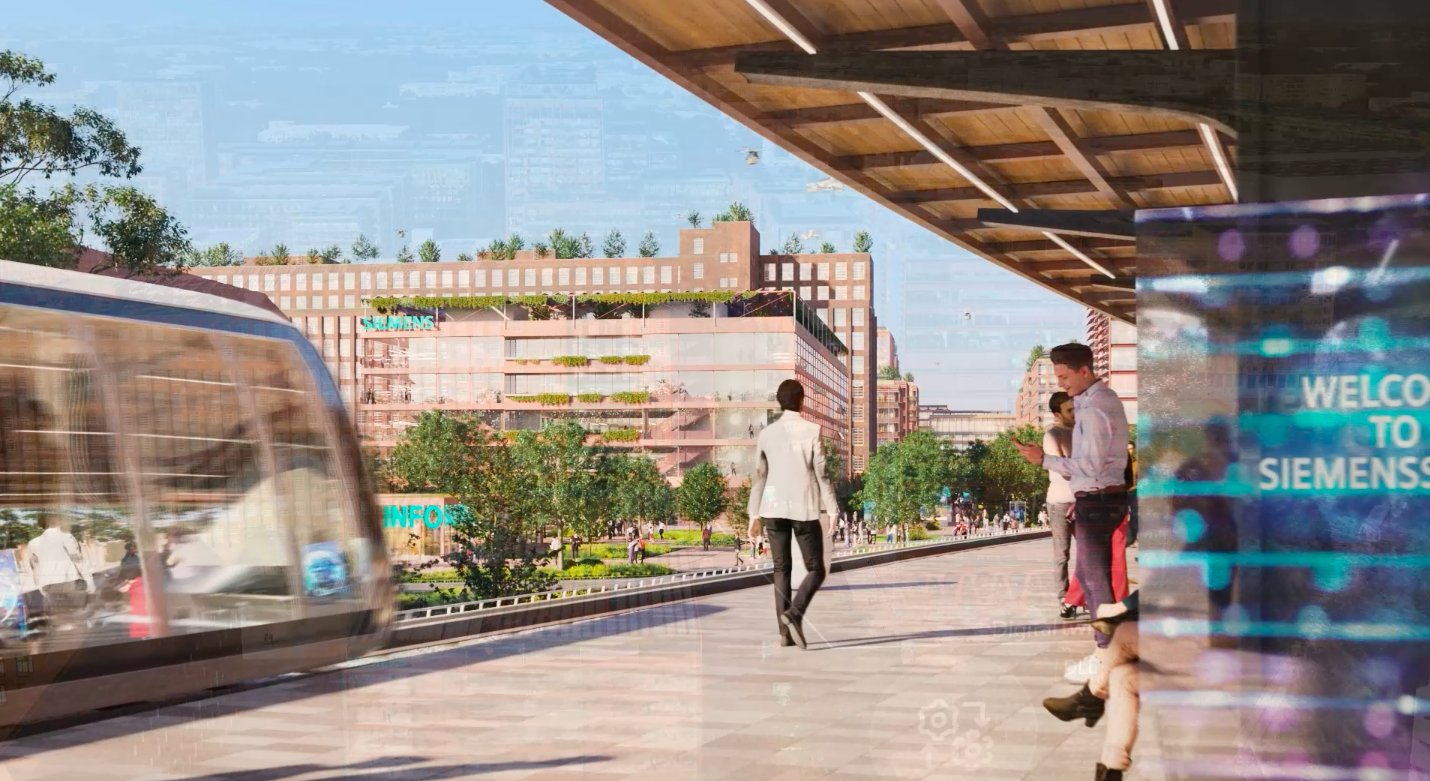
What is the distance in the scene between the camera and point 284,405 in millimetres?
9945

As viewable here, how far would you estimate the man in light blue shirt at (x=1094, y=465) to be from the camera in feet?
18.5

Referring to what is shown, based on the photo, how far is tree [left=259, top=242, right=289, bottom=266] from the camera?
1185cm

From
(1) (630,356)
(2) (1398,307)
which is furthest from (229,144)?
(1) (630,356)

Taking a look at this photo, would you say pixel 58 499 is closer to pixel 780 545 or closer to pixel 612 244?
pixel 780 545

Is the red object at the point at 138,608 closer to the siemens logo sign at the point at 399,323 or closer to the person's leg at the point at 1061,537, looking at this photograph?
the person's leg at the point at 1061,537

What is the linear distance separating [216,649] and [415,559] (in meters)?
49.0

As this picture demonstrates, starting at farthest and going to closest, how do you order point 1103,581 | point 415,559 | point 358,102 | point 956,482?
point 415,559 → point 956,482 → point 358,102 → point 1103,581

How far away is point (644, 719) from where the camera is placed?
6191 mm

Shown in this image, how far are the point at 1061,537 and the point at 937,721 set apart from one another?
5163 mm

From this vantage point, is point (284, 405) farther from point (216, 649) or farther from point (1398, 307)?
point (1398, 307)

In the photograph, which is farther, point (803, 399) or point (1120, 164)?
point (1120, 164)

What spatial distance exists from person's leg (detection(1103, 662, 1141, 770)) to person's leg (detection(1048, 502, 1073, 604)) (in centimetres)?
557

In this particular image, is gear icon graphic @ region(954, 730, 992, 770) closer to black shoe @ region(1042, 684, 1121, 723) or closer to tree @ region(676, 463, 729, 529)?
black shoe @ region(1042, 684, 1121, 723)

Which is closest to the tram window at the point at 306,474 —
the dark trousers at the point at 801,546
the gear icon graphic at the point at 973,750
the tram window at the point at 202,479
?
the tram window at the point at 202,479
